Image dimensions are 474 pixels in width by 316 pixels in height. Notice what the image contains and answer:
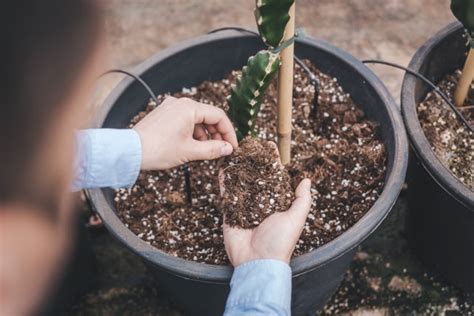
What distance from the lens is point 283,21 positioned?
112 cm

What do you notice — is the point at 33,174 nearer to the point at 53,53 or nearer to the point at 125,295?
the point at 53,53

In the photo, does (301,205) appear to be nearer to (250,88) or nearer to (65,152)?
(250,88)

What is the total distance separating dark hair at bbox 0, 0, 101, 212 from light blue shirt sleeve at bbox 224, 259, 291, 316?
1.60 feet

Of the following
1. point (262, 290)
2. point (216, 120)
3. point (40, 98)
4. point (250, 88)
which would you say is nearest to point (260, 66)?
point (250, 88)

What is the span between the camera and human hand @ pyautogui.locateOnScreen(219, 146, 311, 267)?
113 cm

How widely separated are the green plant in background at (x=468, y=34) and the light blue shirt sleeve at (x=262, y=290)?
0.67 meters

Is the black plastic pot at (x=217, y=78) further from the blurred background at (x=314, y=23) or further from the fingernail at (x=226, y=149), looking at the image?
the blurred background at (x=314, y=23)

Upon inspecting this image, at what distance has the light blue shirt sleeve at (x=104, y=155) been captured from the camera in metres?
1.25

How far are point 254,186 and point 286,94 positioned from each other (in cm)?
21

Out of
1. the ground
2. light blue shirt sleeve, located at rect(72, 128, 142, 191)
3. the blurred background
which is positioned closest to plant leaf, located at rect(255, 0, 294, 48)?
light blue shirt sleeve, located at rect(72, 128, 142, 191)

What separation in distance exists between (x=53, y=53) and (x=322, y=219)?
85cm

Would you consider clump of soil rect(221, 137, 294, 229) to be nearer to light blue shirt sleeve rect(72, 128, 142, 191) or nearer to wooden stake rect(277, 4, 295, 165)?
wooden stake rect(277, 4, 295, 165)

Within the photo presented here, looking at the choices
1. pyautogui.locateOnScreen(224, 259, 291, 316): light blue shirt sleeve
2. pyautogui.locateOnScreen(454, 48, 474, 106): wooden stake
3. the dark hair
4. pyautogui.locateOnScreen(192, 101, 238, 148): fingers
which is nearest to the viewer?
the dark hair

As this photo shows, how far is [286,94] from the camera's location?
4.22ft
